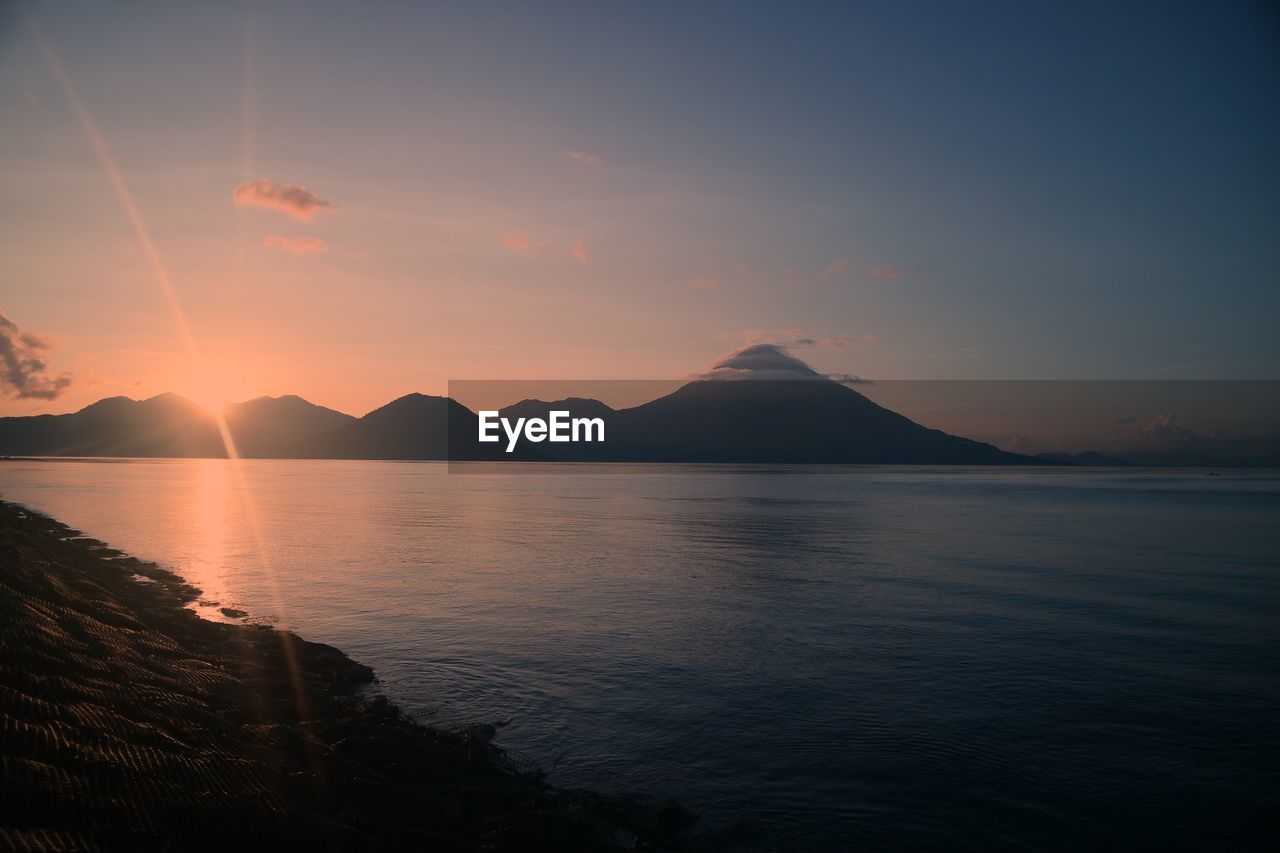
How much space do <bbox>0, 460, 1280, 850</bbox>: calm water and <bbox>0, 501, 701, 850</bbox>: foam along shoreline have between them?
147 centimetres

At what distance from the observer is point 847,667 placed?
19.9 meters

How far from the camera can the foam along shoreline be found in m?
7.51

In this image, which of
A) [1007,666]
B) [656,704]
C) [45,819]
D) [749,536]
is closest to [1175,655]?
[1007,666]

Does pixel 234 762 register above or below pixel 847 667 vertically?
above

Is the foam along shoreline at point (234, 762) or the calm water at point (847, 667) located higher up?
the foam along shoreline at point (234, 762)

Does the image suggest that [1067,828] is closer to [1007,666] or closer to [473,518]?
[1007,666]

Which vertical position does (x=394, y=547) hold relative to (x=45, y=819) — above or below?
below

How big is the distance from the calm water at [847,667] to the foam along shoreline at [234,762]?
4.83ft

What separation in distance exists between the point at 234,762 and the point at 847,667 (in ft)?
49.4

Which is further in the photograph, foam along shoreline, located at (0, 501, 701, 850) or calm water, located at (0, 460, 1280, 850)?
calm water, located at (0, 460, 1280, 850)

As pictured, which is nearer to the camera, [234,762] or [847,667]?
[234,762]

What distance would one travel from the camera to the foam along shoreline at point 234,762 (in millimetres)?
7512

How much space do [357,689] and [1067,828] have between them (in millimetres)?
14589

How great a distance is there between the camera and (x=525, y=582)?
33688 mm
